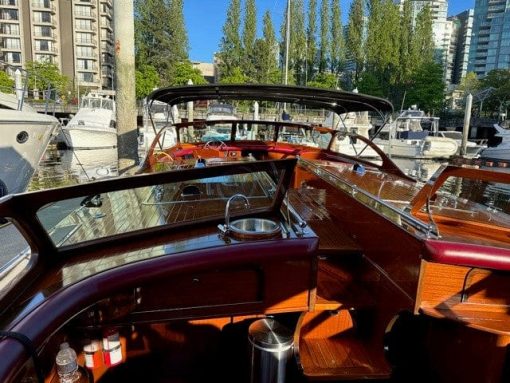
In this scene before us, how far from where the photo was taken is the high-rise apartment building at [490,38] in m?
82.7

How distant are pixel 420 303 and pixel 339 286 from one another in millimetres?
586

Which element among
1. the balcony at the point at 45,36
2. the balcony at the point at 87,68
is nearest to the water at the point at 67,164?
the balcony at the point at 87,68

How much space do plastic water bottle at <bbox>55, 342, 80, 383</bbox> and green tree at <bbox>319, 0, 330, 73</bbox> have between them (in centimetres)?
5000

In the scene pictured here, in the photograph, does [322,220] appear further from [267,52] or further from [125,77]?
[267,52]

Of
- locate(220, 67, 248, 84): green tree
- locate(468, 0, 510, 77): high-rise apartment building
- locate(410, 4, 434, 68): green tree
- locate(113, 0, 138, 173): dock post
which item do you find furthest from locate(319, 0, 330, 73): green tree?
locate(468, 0, 510, 77): high-rise apartment building

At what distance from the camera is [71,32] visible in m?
52.7

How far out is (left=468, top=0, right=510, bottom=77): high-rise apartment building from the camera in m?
82.7

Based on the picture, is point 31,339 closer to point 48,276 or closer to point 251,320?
point 48,276

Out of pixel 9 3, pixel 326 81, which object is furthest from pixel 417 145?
pixel 9 3

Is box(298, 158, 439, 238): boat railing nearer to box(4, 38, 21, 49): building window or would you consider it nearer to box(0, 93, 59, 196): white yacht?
box(0, 93, 59, 196): white yacht

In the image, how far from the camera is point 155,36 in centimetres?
4469

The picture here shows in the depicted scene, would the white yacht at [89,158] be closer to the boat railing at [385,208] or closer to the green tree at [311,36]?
the boat railing at [385,208]

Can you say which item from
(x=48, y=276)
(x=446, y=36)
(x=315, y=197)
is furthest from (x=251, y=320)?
(x=446, y=36)

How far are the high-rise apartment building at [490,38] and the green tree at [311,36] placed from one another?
54.8 meters
